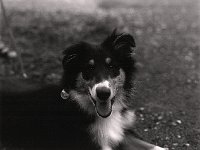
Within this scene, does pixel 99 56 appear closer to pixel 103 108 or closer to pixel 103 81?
pixel 103 81

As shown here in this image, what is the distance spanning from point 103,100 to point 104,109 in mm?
191

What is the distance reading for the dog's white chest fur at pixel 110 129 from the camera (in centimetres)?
593

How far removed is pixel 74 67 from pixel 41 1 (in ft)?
31.8

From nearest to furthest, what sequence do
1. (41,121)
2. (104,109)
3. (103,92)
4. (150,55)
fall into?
(103,92)
(104,109)
(41,121)
(150,55)

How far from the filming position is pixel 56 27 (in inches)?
Answer: 436

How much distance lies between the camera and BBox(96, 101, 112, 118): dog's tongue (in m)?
5.73

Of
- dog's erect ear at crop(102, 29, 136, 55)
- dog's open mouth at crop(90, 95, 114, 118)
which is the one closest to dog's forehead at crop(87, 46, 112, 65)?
dog's erect ear at crop(102, 29, 136, 55)

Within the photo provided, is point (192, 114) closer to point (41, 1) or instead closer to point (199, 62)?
point (199, 62)

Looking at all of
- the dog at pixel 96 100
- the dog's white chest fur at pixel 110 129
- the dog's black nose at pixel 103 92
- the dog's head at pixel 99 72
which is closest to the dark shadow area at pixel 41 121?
the dog at pixel 96 100

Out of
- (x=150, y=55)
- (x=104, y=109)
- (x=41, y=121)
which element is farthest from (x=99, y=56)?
(x=150, y=55)

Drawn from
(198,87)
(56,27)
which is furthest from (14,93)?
(56,27)

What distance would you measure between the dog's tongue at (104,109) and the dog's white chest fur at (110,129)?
277 millimetres

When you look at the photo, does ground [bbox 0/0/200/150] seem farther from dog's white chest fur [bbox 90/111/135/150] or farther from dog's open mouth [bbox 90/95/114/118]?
dog's open mouth [bbox 90/95/114/118]

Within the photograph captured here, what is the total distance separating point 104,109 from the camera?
18.9 ft
